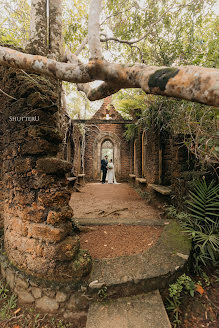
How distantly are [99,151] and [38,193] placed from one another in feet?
35.1

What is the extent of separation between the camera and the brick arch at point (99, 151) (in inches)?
505

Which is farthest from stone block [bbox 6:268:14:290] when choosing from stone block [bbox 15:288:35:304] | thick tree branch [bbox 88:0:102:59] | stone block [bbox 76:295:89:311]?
thick tree branch [bbox 88:0:102:59]

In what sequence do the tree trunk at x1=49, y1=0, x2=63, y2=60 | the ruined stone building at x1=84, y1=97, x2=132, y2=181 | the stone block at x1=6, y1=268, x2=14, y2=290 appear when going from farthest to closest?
the ruined stone building at x1=84, y1=97, x2=132, y2=181
the tree trunk at x1=49, y1=0, x2=63, y2=60
the stone block at x1=6, y1=268, x2=14, y2=290

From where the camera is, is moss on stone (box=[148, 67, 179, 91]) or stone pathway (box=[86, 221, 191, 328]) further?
stone pathway (box=[86, 221, 191, 328])

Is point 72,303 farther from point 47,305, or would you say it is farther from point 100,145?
point 100,145

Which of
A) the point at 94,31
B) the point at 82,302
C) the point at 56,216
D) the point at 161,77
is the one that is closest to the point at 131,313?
the point at 82,302

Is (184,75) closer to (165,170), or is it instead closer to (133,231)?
(133,231)

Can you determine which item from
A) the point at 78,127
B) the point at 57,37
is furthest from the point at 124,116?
the point at 57,37

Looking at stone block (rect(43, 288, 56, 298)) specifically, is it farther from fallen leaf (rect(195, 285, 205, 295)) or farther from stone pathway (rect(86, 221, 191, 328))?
fallen leaf (rect(195, 285, 205, 295))

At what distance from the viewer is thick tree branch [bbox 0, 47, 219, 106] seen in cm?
115

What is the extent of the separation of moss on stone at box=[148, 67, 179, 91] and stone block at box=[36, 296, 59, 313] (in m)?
2.77

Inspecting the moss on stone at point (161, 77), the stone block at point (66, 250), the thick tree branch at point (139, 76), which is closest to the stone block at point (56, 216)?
the stone block at point (66, 250)

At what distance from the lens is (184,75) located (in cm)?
126

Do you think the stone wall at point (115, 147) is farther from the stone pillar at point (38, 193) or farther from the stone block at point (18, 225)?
the stone pillar at point (38, 193)
